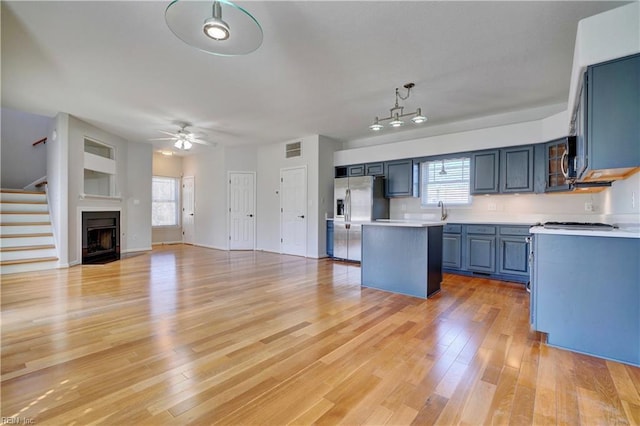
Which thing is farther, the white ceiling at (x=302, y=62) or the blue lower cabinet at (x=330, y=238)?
the blue lower cabinet at (x=330, y=238)

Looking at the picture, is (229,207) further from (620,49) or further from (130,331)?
(620,49)

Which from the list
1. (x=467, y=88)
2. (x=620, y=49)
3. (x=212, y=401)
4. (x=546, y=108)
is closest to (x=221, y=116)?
(x=467, y=88)

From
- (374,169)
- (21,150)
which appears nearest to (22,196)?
Result: (21,150)

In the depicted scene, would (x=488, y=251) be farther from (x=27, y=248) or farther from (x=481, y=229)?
(x=27, y=248)

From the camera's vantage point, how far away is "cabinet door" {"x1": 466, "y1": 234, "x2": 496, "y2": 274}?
4.63 meters

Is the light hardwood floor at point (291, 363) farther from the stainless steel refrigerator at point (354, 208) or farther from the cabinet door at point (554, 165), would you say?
the stainless steel refrigerator at point (354, 208)

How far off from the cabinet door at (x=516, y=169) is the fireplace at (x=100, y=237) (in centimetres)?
768

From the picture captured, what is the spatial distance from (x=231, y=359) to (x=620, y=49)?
144 inches

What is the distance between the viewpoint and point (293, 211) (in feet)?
23.2

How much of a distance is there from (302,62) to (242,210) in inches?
205

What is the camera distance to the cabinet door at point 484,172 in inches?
189

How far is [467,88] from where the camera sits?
4.00m

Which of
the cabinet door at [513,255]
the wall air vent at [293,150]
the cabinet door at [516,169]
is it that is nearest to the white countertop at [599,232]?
the cabinet door at [513,255]

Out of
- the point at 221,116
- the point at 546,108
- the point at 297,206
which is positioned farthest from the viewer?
the point at 297,206
